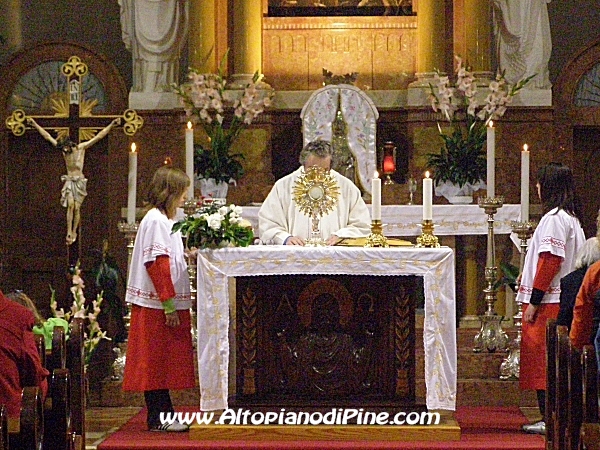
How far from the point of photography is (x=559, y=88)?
40.4ft

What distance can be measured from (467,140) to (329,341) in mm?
3676

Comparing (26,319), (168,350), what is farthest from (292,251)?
(26,319)

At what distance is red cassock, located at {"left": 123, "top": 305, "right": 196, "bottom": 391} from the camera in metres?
7.74

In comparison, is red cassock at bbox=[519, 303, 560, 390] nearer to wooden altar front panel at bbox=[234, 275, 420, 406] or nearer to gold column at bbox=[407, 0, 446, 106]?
wooden altar front panel at bbox=[234, 275, 420, 406]

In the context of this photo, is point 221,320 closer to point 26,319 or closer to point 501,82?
point 26,319

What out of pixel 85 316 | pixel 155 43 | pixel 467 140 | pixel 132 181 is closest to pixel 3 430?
pixel 132 181

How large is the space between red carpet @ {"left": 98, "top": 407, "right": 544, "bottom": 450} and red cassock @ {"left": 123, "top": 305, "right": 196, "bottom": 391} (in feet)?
1.00

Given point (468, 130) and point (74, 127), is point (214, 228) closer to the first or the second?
point (74, 127)

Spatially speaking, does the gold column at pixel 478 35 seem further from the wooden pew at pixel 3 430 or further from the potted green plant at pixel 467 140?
the wooden pew at pixel 3 430

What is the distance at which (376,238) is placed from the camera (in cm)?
778

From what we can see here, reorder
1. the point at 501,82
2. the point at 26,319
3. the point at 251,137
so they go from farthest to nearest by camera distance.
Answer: the point at 251,137
the point at 501,82
the point at 26,319

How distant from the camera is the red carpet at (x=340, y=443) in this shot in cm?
735

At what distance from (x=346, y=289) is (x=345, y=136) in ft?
12.0

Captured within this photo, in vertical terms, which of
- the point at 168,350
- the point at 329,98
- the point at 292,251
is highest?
the point at 329,98
